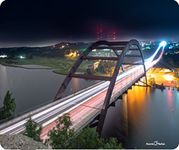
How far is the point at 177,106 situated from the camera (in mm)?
25656

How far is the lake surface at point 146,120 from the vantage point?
17.9 meters

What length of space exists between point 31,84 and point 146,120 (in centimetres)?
1491

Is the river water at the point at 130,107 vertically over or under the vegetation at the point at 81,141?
under

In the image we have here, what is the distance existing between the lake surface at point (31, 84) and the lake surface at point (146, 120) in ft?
20.2

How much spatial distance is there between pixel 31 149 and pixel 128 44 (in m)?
18.2

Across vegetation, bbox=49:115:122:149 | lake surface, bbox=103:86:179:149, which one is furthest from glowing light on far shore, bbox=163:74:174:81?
vegetation, bbox=49:115:122:149

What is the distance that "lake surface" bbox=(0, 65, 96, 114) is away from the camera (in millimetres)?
28230

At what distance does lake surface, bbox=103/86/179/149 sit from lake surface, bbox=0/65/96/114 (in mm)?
6166

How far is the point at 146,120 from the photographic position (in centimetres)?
2234

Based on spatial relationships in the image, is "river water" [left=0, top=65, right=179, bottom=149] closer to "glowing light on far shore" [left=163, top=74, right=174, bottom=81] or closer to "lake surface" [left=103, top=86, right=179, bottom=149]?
"lake surface" [left=103, top=86, right=179, bottom=149]

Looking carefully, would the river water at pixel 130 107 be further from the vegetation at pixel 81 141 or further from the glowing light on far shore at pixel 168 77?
the vegetation at pixel 81 141

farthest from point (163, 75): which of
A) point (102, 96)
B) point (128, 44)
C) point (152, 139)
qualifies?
point (152, 139)

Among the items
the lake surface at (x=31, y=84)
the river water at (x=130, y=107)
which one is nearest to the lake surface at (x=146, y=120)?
the river water at (x=130, y=107)

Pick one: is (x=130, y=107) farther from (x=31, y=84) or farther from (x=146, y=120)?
(x=31, y=84)
